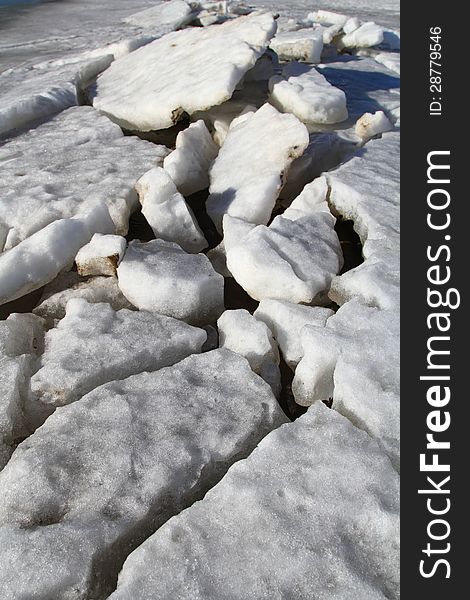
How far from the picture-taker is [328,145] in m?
3.28

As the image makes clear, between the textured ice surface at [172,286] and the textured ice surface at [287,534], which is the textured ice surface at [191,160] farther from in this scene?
the textured ice surface at [287,534]

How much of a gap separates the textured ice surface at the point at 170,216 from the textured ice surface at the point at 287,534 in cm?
128

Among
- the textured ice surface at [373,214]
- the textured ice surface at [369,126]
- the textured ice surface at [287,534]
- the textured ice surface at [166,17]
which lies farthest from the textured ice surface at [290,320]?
the textured ice surface at [166,17]

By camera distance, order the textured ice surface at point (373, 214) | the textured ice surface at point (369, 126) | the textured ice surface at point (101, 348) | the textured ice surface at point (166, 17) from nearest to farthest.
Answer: the textured ice surface at point (101, 348)
the textured ice surface at point (373, 214)
the textured ice surface at point (369, 126)
the textured ice surface at point (166, 17)

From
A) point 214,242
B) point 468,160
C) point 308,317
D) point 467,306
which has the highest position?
point 468,160

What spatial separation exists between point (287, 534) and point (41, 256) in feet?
4.80

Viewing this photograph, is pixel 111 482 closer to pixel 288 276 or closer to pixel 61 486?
pixel 61 486

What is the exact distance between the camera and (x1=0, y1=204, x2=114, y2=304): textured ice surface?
6.95ft

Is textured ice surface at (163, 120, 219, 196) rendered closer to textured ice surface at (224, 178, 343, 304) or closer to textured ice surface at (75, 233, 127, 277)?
textured ice surface at (224, 178, 343, 304)

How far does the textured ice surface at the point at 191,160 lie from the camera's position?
2.84m

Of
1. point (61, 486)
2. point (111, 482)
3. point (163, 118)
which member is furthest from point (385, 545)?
point (163, 118)

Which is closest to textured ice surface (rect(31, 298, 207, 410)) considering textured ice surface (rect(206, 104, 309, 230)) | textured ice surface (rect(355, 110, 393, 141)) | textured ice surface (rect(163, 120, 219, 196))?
textured ice surface (rect(206, 104, 309, 230))

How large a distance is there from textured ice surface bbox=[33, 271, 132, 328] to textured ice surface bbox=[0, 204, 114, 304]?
0.09 metres

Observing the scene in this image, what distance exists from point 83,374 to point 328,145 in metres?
2.21
